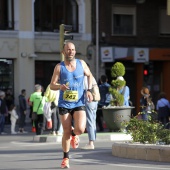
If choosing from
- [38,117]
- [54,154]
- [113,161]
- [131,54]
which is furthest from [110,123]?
[131,54]

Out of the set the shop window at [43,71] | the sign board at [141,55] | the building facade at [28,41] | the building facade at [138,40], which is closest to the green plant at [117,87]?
the building facade at [28,41]

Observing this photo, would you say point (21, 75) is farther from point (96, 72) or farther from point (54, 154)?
point (54, 154)

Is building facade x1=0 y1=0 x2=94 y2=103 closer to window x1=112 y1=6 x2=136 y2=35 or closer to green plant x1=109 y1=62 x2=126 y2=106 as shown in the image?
window x1=112 y1=6 x2=136 y2=35

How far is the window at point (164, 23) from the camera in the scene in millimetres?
39969

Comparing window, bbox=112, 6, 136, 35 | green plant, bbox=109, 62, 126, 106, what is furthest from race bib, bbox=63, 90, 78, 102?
window, bbox=112, 6, 136, 35

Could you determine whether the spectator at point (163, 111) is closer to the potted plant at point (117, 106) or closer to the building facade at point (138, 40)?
the potted plant at point (117, 106)

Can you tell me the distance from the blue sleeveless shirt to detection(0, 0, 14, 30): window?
24.5 meters

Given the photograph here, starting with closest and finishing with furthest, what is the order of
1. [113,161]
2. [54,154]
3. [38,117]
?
[113,161], [54,154], [38,117]

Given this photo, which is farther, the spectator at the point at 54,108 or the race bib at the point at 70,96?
the spectator at the point at 54,108

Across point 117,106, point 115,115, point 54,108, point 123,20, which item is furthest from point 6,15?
point 115,115

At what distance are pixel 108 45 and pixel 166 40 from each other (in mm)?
3798

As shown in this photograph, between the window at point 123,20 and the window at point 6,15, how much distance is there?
599 cm

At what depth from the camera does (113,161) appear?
12680 millimetres

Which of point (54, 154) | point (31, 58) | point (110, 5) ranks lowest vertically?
point (54, 154)
